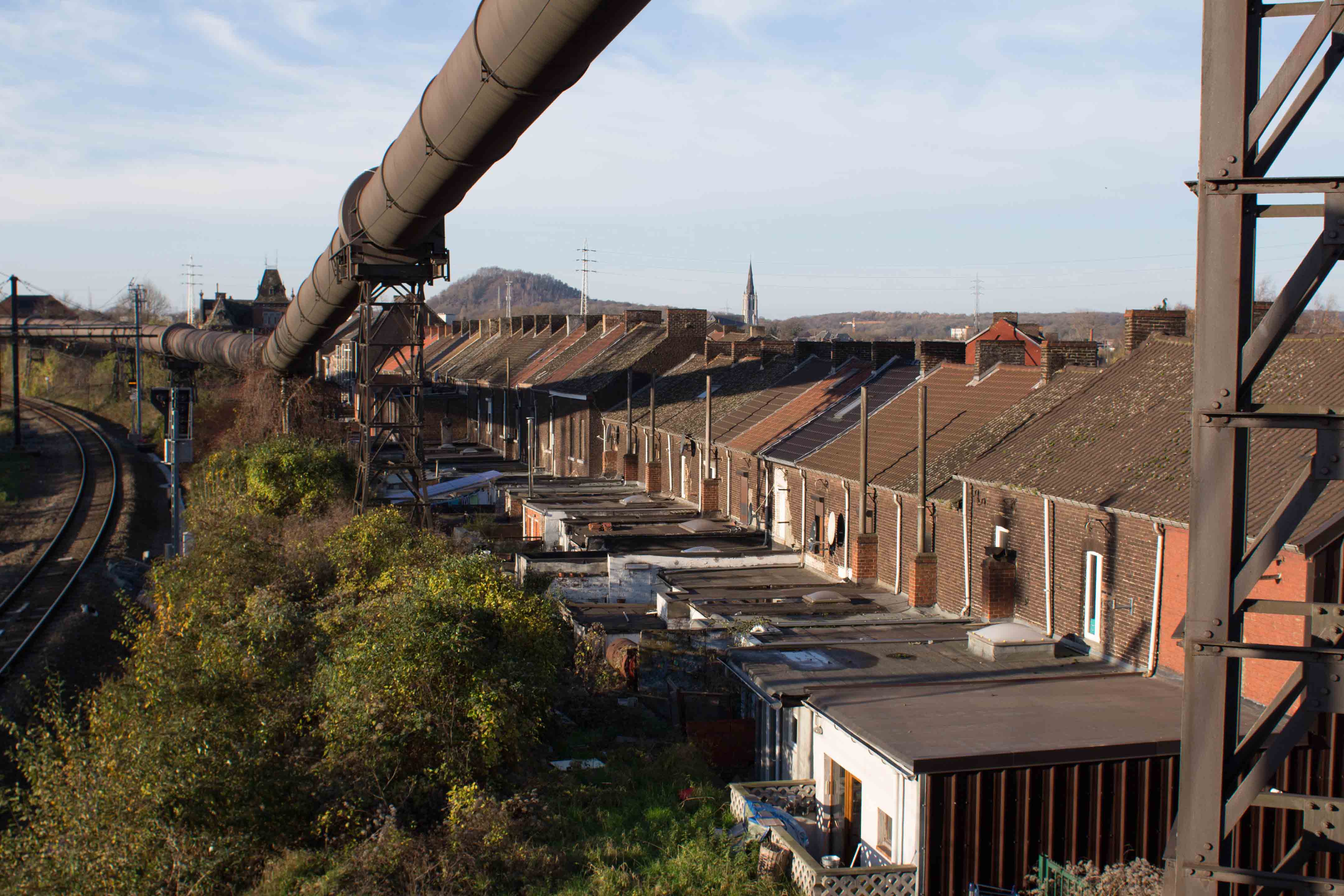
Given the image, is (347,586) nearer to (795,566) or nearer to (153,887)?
(153,887)

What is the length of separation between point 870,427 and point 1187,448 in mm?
10710

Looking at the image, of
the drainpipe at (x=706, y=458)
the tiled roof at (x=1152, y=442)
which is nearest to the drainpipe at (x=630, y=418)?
the drainpipe at (x=706, y=458)

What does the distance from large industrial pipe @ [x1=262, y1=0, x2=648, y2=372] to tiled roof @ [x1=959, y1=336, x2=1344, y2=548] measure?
907 cm

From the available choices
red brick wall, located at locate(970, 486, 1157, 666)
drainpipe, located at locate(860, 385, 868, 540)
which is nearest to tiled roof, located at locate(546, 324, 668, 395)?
drainpipe, located at locate(860, 385, 868, 540)

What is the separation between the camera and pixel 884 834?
457 inches

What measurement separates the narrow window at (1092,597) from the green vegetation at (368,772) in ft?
20.2

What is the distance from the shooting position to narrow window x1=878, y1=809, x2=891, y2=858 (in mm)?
11523

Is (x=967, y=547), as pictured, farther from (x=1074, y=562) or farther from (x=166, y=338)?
(x=166, y=338)

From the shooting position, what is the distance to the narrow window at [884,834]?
11.5m

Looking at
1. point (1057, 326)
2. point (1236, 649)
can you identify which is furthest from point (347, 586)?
point (1057, 326)

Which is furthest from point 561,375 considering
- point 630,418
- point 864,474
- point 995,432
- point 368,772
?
point 368,772

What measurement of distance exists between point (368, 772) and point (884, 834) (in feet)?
18.8

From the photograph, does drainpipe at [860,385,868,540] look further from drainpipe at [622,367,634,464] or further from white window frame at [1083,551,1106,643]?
drainpipe at [622,367,634,464]

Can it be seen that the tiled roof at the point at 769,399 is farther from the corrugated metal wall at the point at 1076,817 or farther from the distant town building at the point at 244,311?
Result: the distant town building at the point at 244,311
